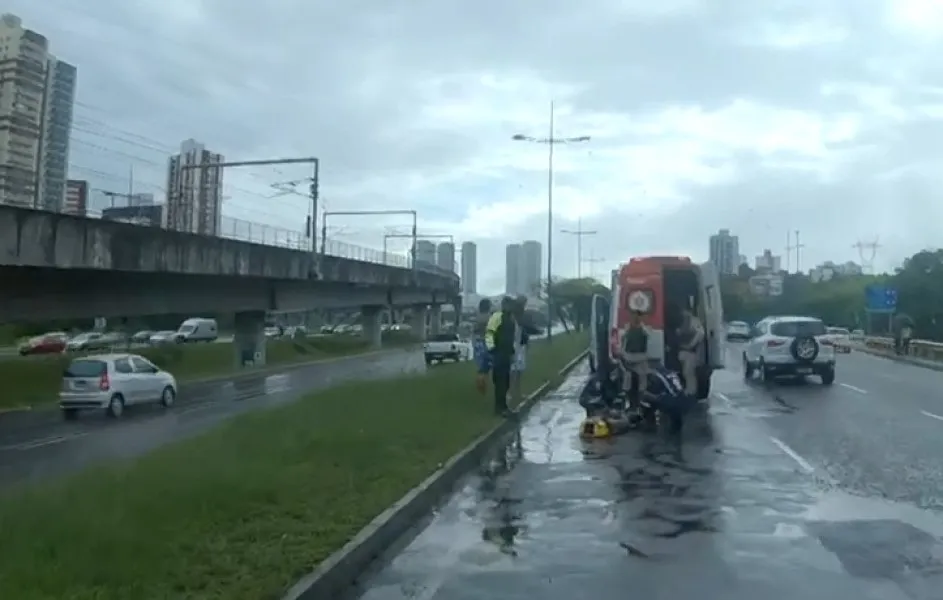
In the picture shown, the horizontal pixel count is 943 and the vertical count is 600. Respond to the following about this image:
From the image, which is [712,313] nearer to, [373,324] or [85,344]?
[373,324]

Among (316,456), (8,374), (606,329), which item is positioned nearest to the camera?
(316,456)

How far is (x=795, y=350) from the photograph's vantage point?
28.8 m

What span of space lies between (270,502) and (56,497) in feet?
6.00

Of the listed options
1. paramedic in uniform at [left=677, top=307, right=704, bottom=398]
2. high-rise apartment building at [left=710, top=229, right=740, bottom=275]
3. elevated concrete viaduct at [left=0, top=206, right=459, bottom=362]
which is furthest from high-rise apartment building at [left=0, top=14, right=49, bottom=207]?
high-rise apartment building at [left=710, top=229, right=740, bottom=275]

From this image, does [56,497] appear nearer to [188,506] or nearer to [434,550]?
[188,506]

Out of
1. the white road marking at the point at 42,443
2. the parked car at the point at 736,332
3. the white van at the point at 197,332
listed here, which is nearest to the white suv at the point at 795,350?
the white road marking at the point at 42,443

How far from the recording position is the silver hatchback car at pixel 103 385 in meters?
27.9

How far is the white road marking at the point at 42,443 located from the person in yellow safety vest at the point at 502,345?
889 centimetres

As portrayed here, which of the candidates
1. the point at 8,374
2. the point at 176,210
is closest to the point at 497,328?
the point at 8,374

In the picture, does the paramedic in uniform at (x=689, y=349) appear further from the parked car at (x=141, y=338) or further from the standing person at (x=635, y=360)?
the parked car at (x=141, y=338)

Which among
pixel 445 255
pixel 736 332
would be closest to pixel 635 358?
pixel 736 332

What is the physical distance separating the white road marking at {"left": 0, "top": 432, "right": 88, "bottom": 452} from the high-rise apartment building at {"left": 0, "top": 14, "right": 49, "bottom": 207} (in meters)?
9.71

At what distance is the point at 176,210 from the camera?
169 feet

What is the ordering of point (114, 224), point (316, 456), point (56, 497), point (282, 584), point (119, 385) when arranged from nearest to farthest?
1. point (282, 584)
2. point (56, 497)
3. point (316, 456)
4. point (119, 385)
5. point (114, 224)
